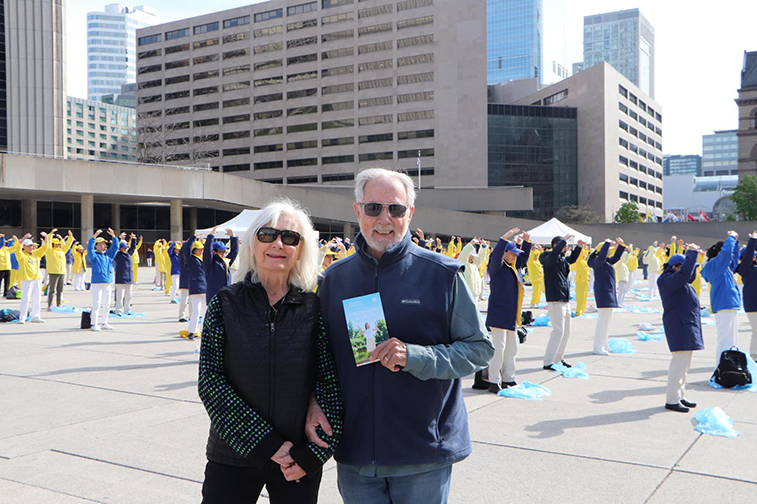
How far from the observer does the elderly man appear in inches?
94.8

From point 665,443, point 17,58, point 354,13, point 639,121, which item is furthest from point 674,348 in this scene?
point 639,121

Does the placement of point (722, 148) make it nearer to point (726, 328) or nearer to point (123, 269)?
point (123, 269)

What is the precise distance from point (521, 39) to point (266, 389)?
498 feet

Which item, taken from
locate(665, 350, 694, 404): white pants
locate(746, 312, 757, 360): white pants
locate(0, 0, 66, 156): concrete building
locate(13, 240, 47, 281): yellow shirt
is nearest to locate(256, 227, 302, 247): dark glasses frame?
locate(665, 350, 694, 404): white pants

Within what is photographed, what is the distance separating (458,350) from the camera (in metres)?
2.45

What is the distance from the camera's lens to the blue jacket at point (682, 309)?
709 cm

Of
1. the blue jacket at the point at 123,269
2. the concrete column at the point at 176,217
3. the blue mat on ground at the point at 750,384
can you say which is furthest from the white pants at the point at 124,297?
the concrete column at the point at 176,217

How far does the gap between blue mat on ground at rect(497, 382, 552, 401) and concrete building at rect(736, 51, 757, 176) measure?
3997 inches

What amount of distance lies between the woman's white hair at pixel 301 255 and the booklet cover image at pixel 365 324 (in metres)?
0.35

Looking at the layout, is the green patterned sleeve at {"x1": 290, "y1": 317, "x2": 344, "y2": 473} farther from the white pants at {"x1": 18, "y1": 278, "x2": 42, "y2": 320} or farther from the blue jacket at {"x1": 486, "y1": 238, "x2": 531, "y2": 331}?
the white pants at {"x1": 18, "y1": 278, "x2": 42, "y2": 320}

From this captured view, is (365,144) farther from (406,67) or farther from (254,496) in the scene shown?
(254,496)

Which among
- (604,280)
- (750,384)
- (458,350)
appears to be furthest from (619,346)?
(458,350)

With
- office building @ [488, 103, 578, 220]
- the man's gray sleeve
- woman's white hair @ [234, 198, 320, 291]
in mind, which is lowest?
the man's gray sleeve

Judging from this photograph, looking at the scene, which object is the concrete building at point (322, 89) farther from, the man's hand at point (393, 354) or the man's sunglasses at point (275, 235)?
the man's hand at point (393, 354)
